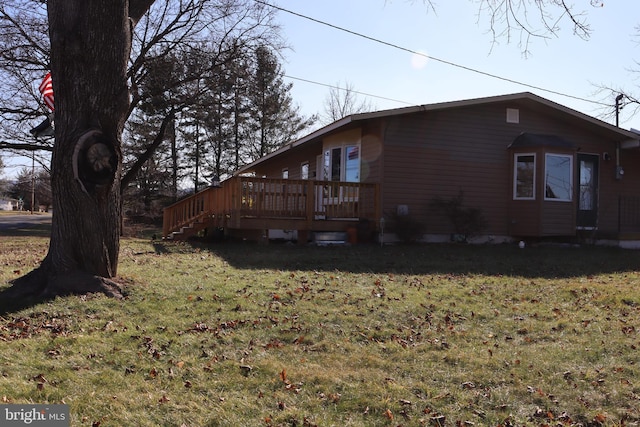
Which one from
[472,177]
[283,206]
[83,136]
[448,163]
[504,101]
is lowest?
[283,206]

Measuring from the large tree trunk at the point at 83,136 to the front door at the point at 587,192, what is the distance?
12.8 meters

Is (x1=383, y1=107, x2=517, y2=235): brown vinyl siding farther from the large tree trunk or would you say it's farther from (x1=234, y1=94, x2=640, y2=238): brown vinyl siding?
the large tree trunk

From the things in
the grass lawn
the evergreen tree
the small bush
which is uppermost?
the evergreen tree

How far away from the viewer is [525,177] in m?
14.0

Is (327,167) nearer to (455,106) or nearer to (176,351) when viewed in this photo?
(455,106)

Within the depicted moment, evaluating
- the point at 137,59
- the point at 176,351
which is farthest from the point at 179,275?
the point at 137,59

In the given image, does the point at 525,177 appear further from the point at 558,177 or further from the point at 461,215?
the point at 461,215

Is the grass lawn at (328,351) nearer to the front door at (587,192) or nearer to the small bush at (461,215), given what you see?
the small bush at (461,215)

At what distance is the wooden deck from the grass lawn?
398cm

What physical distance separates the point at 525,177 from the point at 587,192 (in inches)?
88.6

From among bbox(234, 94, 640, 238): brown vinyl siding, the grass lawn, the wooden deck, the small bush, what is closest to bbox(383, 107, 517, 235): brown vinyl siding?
bbox(234, 94, 640, 238): brown vinyl siding

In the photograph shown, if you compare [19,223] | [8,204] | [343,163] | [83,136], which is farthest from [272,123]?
[8,204]

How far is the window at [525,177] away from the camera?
13.8 m

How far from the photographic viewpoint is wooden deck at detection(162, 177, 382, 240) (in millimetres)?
11992
